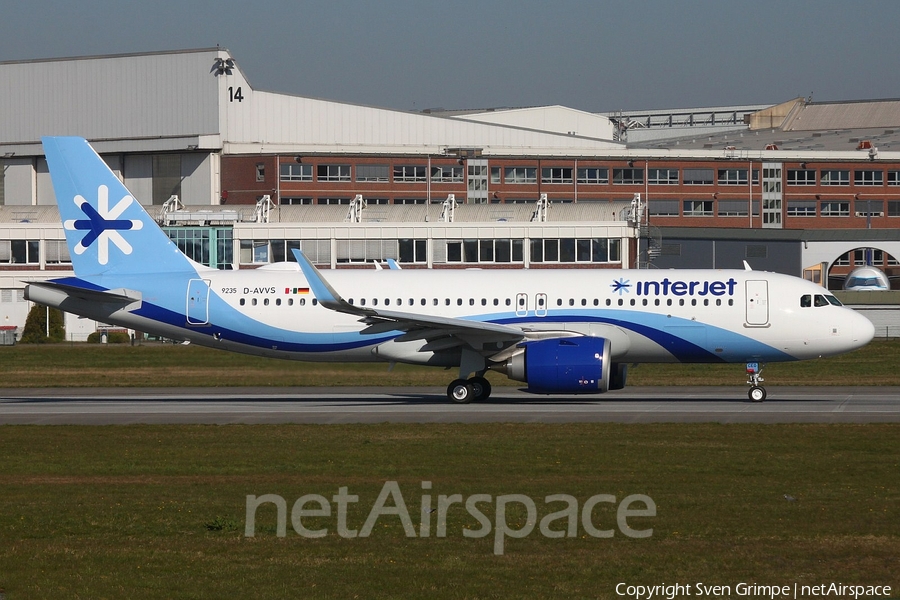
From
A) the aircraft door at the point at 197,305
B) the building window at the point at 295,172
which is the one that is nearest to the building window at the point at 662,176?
the building window at the point at 295,172

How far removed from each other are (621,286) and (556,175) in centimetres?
8098

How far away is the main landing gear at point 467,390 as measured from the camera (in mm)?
32469

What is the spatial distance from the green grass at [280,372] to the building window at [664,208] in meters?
61.7

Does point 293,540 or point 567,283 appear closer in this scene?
point 293,540

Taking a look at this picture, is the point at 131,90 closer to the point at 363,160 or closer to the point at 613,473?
the point at 363,160

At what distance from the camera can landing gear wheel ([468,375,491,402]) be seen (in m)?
32.8

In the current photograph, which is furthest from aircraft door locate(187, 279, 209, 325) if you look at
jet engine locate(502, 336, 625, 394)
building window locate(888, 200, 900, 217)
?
building window locate(888, 200, 900, 217)

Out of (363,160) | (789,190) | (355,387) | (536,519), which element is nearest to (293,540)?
(536,519)

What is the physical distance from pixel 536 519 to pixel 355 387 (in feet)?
84.0

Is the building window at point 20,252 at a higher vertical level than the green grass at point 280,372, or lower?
higher

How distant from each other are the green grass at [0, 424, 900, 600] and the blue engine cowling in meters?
4.27

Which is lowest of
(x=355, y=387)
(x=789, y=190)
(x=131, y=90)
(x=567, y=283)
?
(x=355, y=387)

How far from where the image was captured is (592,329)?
3241 centimetres

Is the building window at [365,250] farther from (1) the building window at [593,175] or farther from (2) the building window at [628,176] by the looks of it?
(2) the building window at [628,176]
